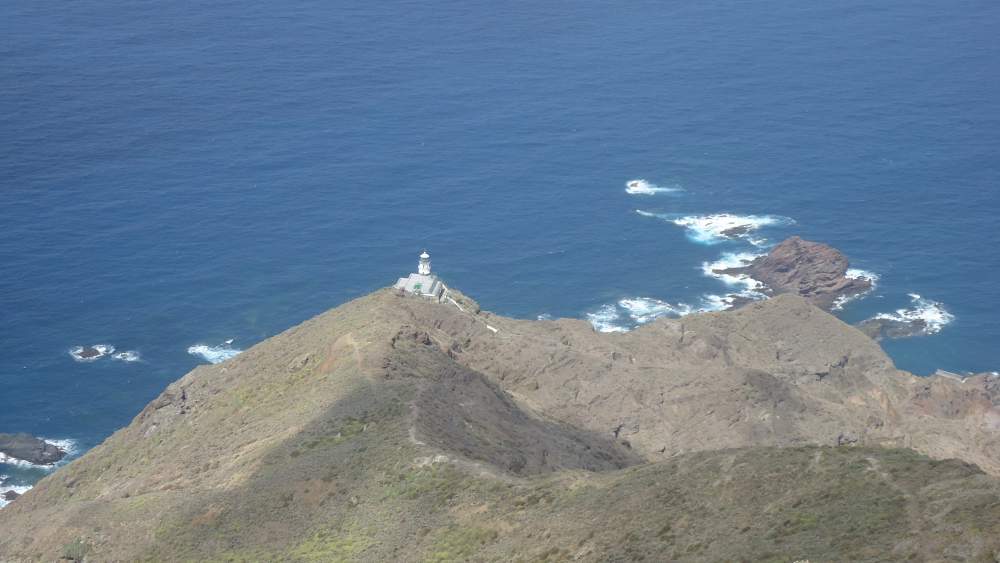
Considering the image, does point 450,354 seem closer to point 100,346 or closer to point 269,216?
point 100,346

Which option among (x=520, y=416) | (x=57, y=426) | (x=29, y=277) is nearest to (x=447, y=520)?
(x=520, y=416)

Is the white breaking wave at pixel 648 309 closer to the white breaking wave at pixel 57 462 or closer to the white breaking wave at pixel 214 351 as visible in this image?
the white breaking wave at pixel 214 351

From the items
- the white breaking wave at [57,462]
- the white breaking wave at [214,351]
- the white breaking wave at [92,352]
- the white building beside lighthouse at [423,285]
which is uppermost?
the white breaking wave at [92,352]

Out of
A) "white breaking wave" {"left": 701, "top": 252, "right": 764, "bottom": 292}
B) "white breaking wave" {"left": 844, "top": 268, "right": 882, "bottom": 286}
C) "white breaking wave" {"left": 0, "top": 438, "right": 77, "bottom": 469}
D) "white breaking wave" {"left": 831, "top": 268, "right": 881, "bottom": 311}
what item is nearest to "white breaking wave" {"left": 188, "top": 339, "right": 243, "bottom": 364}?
"white breaking wave" {"left": 0, "top": 438, "right": 77, "bottom": 469}

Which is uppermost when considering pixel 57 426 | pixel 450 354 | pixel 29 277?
pixel 29 277

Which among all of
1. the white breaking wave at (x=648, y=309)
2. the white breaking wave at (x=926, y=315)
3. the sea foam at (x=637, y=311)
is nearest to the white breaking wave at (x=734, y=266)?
the sea foam at (x=637, y=311)

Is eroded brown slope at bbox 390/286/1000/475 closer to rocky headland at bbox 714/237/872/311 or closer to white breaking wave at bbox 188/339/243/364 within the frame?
rocky headland at bbox 714/237/872/311

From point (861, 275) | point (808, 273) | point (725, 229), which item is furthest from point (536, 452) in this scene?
point (725, 229)
